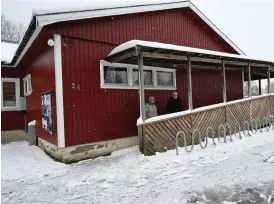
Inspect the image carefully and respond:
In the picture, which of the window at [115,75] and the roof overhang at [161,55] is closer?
the roof overhang at [161,55]

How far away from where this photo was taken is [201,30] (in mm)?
12477

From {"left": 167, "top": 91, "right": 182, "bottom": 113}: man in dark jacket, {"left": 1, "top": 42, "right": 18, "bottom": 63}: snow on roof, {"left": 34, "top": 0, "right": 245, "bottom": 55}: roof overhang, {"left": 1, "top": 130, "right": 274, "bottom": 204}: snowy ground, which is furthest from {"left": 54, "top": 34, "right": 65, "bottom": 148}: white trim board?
{"left": 1, "top": 42, "right": 18, "bottom": 63}: snow on roof

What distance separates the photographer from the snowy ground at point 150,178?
4.62 meters

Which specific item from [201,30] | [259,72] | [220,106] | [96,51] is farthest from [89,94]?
[259,72]

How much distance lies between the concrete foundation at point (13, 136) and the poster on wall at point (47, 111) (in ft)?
14.6

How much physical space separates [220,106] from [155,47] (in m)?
4.31

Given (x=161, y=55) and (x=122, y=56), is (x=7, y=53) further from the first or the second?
(x=161, y=55)

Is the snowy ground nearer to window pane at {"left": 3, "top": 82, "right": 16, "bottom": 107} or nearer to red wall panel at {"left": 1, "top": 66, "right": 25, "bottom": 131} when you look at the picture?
red wall panel at {"left": 1, "top": 66, "right": 25, "bottom": 131}

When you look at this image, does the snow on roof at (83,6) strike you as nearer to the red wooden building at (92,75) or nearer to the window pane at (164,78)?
the red wooden building at (92,75)

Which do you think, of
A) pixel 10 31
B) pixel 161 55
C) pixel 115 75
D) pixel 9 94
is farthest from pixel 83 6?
pixel 10 31

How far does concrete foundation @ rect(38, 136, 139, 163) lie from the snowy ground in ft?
0.86

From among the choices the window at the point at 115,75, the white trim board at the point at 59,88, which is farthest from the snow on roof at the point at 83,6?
the window at the point at 115,75

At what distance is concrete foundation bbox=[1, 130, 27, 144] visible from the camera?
12.2 meters

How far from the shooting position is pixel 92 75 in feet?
26.0
